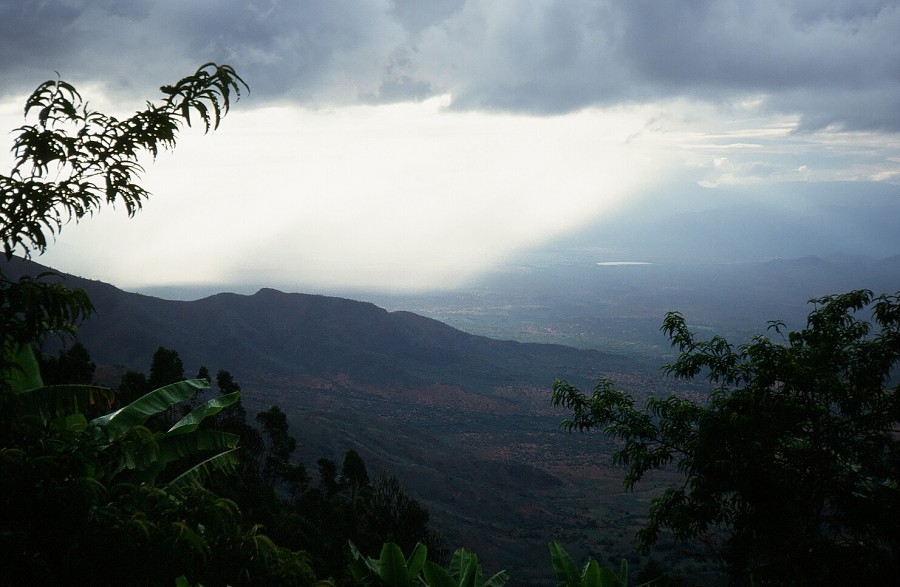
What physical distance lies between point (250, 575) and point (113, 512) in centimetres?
115

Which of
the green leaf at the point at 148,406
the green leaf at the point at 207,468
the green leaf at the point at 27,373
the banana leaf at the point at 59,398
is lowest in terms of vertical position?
the green leaf at the point at 207,468

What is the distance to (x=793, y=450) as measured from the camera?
7.68 m

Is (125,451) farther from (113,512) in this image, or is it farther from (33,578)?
(33,578)

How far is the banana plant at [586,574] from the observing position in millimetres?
5843

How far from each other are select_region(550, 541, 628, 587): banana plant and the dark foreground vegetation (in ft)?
0.09

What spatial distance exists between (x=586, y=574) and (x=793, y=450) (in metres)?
3.43

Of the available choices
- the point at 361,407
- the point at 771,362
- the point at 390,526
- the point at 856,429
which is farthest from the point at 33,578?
the point at 361,407

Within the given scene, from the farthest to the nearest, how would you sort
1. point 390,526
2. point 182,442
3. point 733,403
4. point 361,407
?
point 361,407 < point 390,526 < point 733,403 < point 182,442

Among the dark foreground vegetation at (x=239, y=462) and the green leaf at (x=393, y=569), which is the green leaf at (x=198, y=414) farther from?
the green leaf at (x=393, y=569)

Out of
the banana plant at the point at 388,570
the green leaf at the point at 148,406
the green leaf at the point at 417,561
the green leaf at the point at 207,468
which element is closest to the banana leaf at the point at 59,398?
the green leaf at the point at 148,406

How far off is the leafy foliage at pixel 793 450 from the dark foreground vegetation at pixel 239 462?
0.03m

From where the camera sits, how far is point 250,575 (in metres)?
4.99

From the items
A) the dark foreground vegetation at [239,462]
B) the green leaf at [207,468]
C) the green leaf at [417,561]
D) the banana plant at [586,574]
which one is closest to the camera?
the dark foreground vegetation at [239,462]

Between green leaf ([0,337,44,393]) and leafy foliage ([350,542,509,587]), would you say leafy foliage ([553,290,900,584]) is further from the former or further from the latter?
green leaf ([0,337,44,393])
